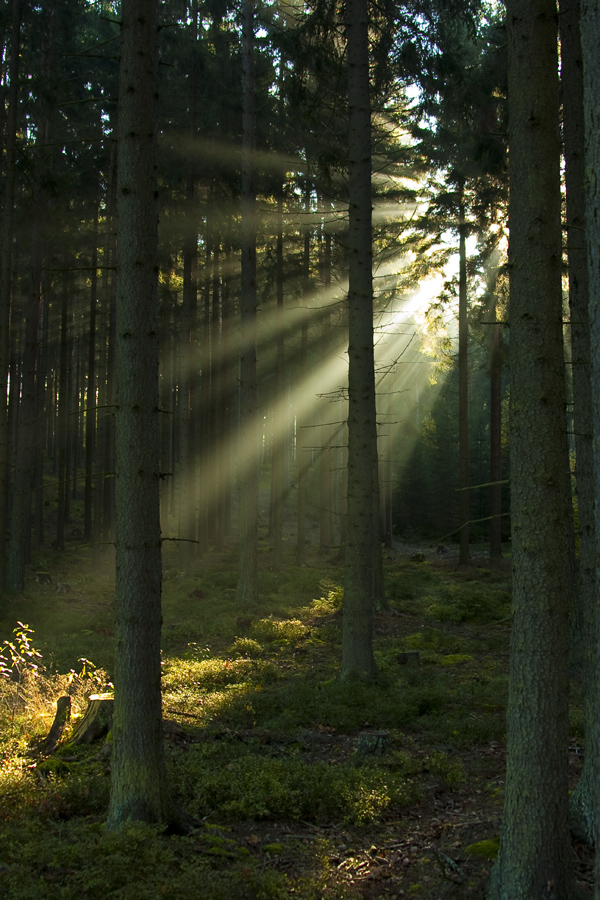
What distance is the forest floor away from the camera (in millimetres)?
4074

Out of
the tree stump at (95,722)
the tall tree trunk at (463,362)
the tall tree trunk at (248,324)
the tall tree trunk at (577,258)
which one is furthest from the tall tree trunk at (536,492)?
the tall tree trunk at (463,362)

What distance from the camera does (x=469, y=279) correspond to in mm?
20016

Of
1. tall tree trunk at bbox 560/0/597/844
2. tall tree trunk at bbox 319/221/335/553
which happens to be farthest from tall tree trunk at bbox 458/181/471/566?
tall tree trunk at bbox 560/0/597/844

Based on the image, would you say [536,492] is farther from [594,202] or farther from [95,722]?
[95,722]

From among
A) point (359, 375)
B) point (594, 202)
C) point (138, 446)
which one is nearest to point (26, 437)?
point (359, 375)

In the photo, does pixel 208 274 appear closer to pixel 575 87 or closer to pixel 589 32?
pixel 575 87

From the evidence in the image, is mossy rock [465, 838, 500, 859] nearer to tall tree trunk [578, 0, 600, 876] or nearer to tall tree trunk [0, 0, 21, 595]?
tall tree trunk [578, 0, 600, 876]

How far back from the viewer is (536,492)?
3.97 metres

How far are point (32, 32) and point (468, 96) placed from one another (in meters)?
10.6

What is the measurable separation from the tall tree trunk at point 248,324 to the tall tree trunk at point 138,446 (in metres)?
9.30

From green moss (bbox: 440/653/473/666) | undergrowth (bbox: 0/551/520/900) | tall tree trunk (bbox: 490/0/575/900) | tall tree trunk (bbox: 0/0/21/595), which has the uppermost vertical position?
tall tree trunk (bbox: 0/0/21/595)

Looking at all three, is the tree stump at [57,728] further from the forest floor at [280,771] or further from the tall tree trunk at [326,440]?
the tall tree trunk at [326,440]

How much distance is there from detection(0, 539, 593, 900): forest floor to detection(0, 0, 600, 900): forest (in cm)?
3

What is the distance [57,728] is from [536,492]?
5.24m
